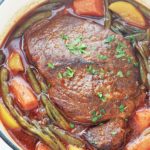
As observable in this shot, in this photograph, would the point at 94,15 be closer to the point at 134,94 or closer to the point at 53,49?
the point at 53,49

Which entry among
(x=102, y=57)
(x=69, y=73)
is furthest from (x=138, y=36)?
(x=69, y=73)

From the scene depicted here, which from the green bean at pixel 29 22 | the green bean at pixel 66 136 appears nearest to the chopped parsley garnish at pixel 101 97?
the green bean at pixel 66 136

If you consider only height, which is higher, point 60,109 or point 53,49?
point 53,49

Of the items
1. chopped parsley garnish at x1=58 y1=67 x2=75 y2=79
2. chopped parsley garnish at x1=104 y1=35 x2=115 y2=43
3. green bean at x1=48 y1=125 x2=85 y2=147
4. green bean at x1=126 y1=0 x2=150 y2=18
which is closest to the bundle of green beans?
green bean at x1=48 y1=125 x2=85 y2=147

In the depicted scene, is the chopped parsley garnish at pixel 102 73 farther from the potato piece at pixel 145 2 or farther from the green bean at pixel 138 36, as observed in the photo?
the potato piece at pixel 145 2

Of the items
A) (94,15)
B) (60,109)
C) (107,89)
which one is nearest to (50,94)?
(60,109)

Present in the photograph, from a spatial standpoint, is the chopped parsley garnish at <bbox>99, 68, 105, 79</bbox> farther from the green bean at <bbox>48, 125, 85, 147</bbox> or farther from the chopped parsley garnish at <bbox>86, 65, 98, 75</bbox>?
the green bean at <bbox>48, 125, 85, 147</bbox>

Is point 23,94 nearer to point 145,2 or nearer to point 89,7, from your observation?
point 89,7
